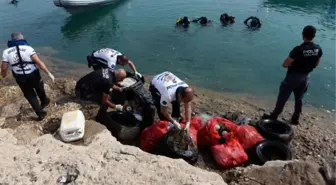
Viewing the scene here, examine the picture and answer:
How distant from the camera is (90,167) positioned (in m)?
3.73

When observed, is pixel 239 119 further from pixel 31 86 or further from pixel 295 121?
pixel 31 86

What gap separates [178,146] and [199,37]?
872 centimetres

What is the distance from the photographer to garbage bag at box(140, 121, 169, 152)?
5.14m

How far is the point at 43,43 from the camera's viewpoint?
44.0 feet

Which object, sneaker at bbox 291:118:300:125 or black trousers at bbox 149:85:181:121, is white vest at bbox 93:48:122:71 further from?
sneaker at bbox 291:118:300:125

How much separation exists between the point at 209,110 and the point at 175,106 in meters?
1.71

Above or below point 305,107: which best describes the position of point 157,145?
above

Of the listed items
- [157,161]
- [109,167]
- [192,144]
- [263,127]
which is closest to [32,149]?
[109,167]

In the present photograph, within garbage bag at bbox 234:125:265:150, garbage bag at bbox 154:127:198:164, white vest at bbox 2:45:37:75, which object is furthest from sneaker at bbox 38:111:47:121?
garbage bag at bbox 234:125:265:150

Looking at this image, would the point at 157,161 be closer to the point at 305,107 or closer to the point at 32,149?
the point at 32,149

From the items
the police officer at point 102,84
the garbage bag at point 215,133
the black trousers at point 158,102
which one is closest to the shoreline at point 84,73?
the garbage bag at point 215,133

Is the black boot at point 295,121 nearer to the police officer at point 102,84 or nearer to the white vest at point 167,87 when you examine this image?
the white vest at point 167,87

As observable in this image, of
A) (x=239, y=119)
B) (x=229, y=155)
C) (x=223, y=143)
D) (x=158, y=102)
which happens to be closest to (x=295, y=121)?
(x=239, y=119)

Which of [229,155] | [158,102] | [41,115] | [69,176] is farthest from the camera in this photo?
[41,115]
